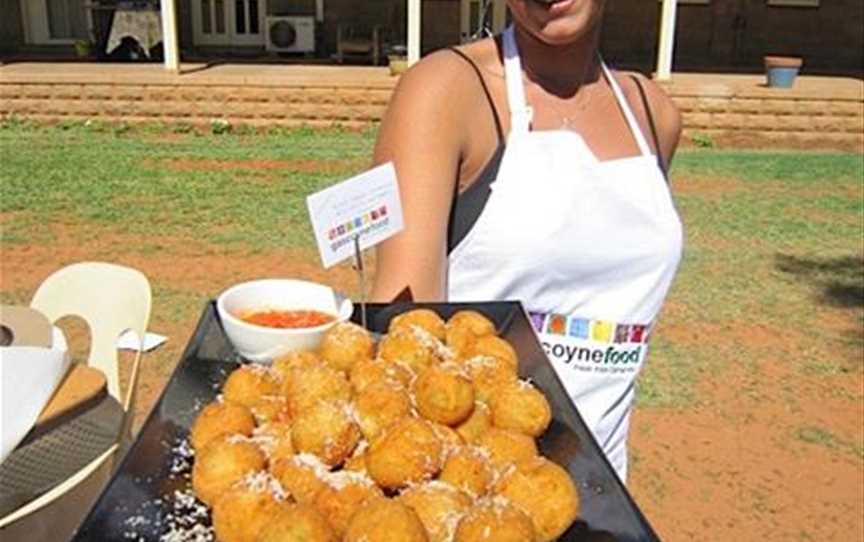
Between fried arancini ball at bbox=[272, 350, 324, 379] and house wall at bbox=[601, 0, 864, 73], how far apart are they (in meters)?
16.4

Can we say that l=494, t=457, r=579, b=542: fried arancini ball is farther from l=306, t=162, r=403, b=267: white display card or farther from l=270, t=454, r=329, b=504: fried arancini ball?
l=306, t=162, r=403, b=267: white display card

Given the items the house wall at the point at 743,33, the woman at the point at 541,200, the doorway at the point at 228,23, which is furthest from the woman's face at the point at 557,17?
the doorway at the point at 228,23

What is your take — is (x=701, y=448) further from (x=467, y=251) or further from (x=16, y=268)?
A: (x=16, y=268)

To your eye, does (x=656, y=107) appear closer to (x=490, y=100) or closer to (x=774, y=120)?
(x=490, y=100)

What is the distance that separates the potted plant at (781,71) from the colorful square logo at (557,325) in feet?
41.2

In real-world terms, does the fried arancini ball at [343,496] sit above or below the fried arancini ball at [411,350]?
below

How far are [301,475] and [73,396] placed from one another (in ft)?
5.42

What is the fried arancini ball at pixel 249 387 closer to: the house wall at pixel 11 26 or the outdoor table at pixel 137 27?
the outdoor table at pixel 137 27

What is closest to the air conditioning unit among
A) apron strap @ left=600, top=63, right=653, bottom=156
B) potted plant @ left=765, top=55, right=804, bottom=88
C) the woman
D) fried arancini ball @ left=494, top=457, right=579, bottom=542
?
potted plant @ left=765, top=55, right=804, bottom=88

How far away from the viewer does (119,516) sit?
1.09m

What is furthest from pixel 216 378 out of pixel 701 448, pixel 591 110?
pixel 701 448

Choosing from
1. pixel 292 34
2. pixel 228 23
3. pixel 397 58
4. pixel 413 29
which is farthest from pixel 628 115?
pixel 228 23

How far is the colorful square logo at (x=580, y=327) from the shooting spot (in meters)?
1.73

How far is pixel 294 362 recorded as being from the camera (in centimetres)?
140
